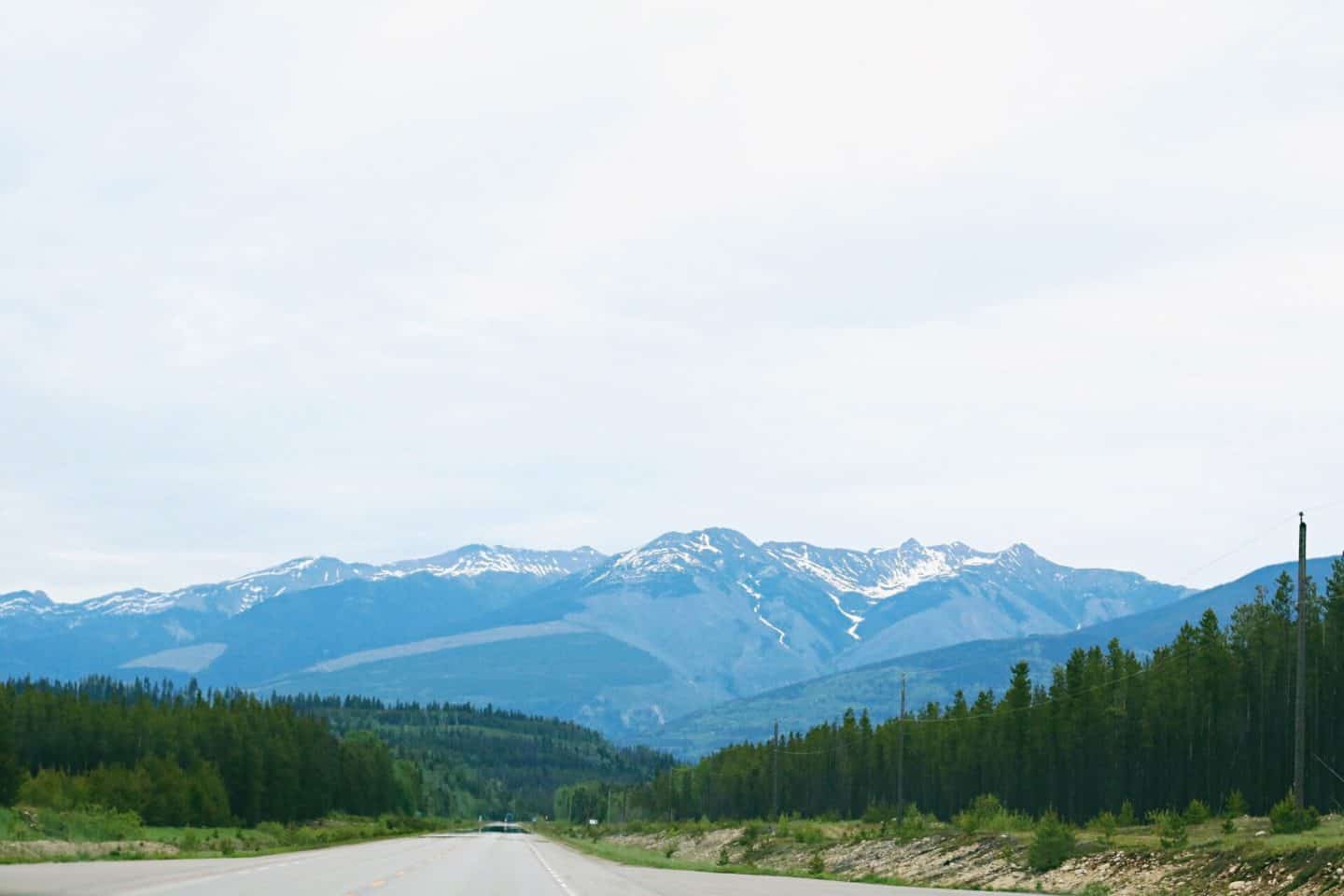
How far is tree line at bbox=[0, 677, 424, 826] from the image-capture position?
103062 mm

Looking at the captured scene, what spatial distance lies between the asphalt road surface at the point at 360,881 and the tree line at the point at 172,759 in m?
54.8

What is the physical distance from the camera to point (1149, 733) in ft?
308

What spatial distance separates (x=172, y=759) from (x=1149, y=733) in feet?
253

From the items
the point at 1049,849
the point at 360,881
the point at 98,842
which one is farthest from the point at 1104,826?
the point at 98,842

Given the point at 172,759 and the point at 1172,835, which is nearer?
the point at 1172,835

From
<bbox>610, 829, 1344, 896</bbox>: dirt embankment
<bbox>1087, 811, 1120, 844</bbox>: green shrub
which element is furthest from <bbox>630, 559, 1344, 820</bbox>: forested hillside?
<bbox>610, 829, 1344, 896</bbox>: dirt embankment

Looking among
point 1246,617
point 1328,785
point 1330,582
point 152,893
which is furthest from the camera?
point 1246,617

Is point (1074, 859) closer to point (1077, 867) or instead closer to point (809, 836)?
point (1077, 867)

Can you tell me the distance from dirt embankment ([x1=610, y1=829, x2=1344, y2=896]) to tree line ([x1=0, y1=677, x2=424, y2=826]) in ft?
168

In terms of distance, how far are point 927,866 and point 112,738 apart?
317 feet

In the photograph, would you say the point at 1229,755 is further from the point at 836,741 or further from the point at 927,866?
the point at 836,741

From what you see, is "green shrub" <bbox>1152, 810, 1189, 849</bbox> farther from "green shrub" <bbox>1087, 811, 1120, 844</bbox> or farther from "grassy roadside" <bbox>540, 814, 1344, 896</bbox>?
"green shrub" <bbox>1087, 811, 1120, 844</bbox>

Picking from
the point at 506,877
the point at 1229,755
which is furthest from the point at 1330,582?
the point at 506,877

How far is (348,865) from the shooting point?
4566 cm
